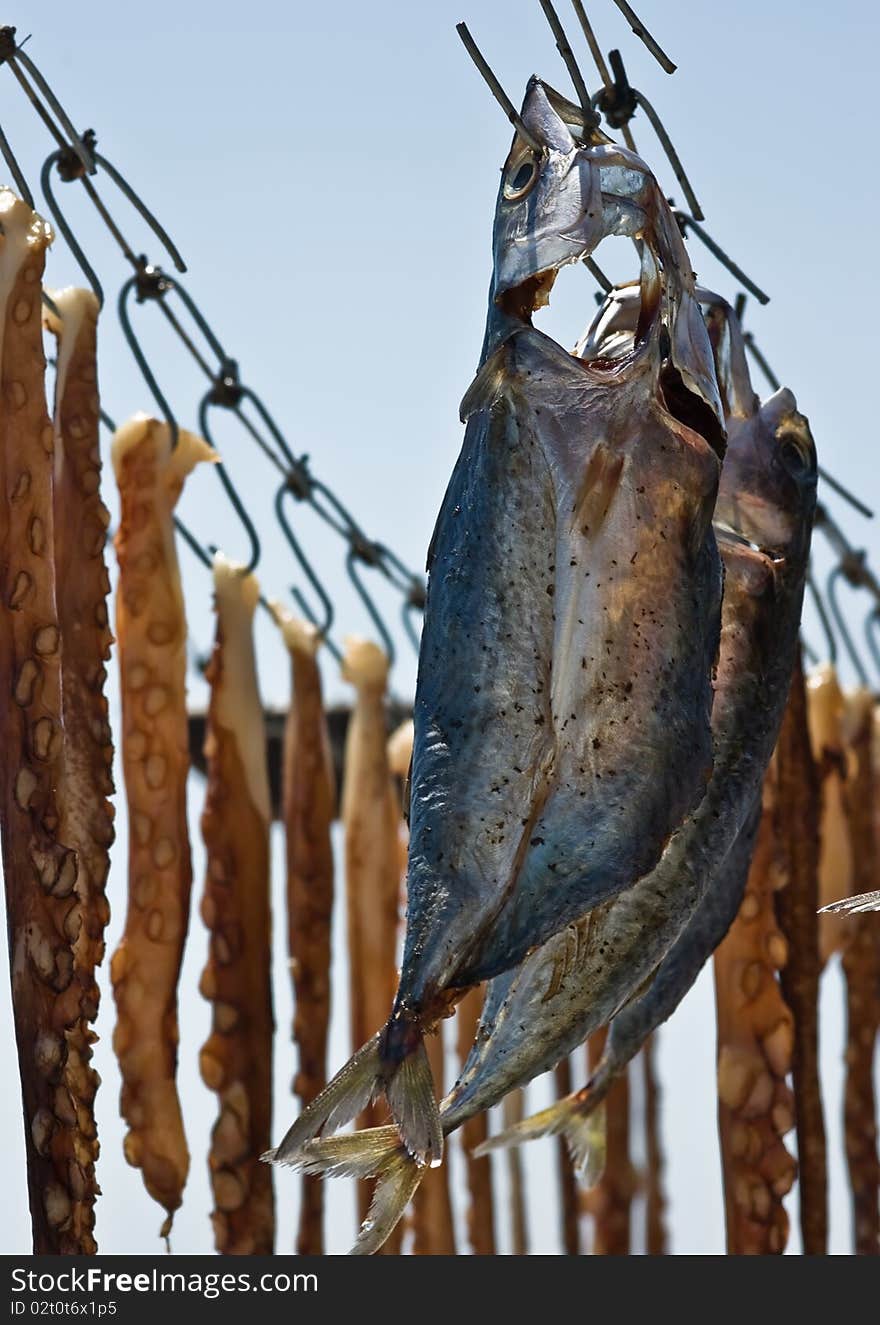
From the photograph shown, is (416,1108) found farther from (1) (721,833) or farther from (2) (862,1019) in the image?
(2) (862,1019)

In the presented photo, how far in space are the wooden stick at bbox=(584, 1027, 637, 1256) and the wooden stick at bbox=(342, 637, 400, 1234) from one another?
2.47 feet

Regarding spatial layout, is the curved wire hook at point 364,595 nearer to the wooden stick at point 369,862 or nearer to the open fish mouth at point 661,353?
the wooden stick at point 369,862

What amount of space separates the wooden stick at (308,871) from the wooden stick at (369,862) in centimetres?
19

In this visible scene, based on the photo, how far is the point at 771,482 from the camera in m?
2.88

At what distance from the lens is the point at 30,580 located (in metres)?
2.73

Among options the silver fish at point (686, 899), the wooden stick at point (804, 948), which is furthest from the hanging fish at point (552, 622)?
the wooden stick at point (804, 948)

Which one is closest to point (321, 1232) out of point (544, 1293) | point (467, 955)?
point (544, 1293)

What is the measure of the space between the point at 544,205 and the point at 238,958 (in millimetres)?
1799

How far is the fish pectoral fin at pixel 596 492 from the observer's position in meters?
2.31

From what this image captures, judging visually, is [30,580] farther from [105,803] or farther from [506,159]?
[506,159]

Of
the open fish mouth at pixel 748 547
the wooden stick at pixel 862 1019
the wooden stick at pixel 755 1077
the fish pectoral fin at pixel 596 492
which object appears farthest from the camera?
the wooden stick at pixel 862 1019

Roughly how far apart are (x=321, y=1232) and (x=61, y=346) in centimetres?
197

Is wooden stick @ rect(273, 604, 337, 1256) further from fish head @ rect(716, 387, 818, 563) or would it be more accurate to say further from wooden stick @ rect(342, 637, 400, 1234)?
fish head @ rect(716, 387, 818, 563)

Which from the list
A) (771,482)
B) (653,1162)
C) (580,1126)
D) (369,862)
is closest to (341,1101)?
(580,1126)
